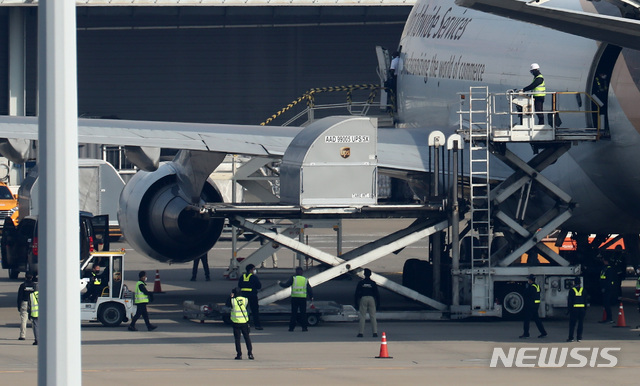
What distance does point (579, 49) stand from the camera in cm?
2089

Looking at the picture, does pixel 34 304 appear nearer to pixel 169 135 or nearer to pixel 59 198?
pixel 169 135

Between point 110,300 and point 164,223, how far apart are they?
3134 mm

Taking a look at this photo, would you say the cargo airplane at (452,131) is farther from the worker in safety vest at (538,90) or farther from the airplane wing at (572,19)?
the airplane wing at (572,19)

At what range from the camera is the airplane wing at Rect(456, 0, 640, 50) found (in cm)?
1426

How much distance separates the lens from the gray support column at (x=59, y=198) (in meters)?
6.28

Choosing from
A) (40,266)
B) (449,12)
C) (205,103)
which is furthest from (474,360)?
(205,103)

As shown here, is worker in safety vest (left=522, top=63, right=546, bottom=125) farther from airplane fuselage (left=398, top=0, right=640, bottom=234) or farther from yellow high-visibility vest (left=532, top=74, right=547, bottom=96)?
airplane fuselage (left=398, top=0, right=640, bottom=234)

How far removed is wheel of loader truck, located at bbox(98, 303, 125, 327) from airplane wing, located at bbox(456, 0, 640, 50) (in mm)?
10644

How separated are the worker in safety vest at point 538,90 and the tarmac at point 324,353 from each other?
164 inches

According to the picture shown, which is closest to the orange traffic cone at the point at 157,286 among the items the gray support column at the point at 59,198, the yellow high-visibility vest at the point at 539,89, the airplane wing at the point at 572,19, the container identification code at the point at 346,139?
the container identification code at the point at 346,139

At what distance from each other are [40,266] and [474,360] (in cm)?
1144

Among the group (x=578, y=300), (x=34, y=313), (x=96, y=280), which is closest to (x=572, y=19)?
(x=578, y=300)

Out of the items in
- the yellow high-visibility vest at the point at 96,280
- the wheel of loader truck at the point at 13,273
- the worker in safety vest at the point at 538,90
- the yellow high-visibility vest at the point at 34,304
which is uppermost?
the worker in safety vest at the point at 538,90

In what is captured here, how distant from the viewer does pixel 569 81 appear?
68.8ft
